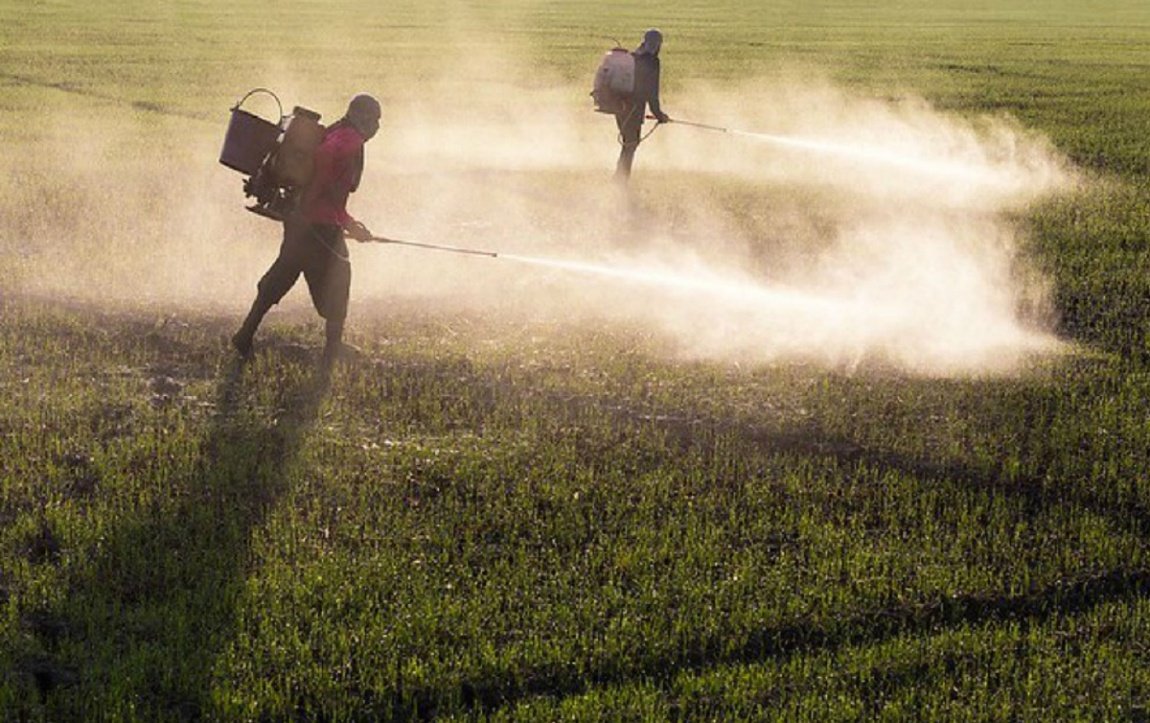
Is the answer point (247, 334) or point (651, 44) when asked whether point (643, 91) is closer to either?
point (651, 44)

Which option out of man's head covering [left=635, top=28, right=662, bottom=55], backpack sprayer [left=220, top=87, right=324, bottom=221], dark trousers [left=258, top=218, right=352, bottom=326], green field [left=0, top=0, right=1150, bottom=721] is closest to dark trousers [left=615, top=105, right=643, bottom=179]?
green field [left=0, top=0, right=1150, bottom=721]

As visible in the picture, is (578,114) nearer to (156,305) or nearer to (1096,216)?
(1096,216)

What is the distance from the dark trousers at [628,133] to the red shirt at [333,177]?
894cm

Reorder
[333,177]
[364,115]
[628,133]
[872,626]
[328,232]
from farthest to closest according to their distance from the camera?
[628,133] < [328,232] < [333,177] < [364,115] < [872,626]

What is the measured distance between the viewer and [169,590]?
8156 millimetres

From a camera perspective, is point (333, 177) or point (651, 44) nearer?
point (333, 177)

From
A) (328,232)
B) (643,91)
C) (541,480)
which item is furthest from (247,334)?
(643,91)

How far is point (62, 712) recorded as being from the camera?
6957 millimetres

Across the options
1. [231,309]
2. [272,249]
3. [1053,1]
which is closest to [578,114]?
[272,249]

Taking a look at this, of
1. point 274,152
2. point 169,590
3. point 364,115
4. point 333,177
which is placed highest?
point 364,115

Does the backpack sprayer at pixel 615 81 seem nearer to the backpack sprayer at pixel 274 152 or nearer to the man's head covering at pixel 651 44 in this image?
the man's head covering at pixel 651 44

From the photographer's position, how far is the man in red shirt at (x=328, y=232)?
1182cm

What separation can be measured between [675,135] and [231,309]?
16063mm

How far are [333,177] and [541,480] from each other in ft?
10.7
